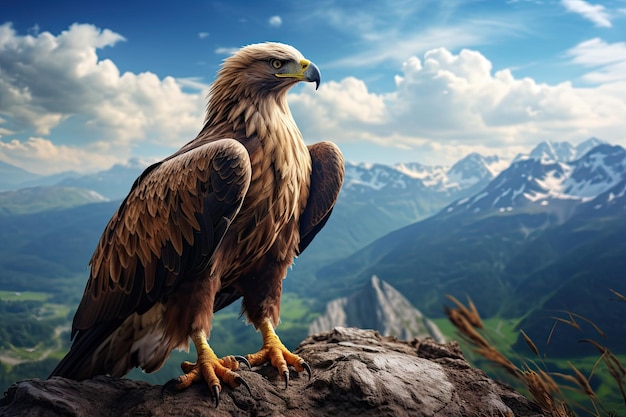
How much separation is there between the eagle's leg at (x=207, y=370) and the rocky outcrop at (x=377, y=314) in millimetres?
105462

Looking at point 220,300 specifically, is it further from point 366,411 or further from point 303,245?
point 366,411

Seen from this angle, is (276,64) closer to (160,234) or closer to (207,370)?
(160,234)

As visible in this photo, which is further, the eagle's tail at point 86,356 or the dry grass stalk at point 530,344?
the eagle's tail at point 86,356

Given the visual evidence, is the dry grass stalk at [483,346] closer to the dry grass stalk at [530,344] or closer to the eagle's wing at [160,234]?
the dry grass stalk at [530,344]

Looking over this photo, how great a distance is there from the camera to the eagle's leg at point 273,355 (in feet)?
18.8

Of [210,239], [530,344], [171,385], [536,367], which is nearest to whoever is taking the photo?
[530,344]

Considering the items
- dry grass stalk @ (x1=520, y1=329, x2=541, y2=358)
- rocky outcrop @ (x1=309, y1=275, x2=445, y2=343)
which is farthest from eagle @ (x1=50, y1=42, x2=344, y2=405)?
rocky outcrop @ (x1=309, y1=275, x2=445, y2=343)

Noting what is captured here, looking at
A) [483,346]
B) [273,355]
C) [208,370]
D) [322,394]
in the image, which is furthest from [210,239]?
[483,346]

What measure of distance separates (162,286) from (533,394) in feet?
12.5

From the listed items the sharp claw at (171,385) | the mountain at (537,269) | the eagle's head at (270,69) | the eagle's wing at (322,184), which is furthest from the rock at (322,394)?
the mountain at (537,269)

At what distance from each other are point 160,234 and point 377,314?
116111 mm

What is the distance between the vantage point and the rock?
473cm

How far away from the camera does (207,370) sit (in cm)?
504

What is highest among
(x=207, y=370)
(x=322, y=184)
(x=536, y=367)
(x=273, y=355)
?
(x=322, y=184)
